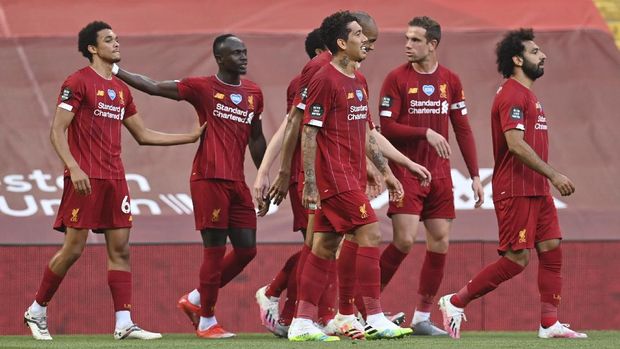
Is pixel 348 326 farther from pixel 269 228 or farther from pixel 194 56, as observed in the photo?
pixel 194 56

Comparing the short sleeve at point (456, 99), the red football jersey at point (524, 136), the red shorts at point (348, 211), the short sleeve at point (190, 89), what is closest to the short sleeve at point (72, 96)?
the short sleeve at point (190, 89)

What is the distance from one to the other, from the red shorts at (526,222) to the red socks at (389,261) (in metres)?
0.72

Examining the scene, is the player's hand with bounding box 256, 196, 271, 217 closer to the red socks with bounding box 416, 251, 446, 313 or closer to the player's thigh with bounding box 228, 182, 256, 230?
the player's thigh with bounding box 228, 182, 256, 230

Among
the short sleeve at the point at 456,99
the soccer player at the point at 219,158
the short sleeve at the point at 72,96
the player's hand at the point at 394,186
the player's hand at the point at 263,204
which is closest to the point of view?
the player's hand at the point at 394,186

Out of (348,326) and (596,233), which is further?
(596,233)

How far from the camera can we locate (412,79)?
9078 millimetres

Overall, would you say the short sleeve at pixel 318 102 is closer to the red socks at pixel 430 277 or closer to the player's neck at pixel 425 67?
the player's neck at pixel 425 67

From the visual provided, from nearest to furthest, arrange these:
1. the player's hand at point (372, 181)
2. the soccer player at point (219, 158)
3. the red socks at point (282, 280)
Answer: the player's hand at point (372, 181) < the soccer player at point (219, 158) < the red socks at point (282, 280)

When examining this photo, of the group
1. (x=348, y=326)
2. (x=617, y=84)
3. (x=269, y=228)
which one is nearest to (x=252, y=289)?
(x=269, y=228)

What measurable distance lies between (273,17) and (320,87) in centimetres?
623

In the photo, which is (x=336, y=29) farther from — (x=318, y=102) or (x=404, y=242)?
(x=404, y=242)

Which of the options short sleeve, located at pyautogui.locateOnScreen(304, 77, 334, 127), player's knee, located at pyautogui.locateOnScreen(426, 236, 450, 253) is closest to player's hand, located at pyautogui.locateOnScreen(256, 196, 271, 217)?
short sleeve, located at pyautogui.locateOnScreen(304, 77, 334, 127)

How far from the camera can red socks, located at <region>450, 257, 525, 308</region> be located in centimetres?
864

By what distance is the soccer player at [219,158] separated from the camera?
8.77 metres
